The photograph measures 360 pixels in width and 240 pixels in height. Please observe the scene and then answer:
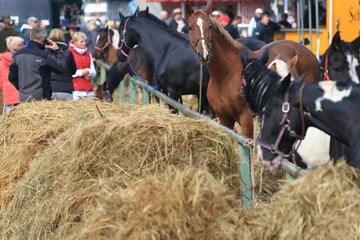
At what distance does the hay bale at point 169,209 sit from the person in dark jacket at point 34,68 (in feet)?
19.6

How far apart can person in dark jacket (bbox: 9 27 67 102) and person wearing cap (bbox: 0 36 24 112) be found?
0.63 meters

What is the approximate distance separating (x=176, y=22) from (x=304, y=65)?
1040 cm

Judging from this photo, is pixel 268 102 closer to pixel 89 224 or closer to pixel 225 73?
pixel 89 224

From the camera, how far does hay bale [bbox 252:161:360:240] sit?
386 centimetres

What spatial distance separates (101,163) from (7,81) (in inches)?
219

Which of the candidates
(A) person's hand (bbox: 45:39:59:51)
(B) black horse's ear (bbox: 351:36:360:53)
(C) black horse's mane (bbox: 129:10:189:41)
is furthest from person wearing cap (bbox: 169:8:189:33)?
(B) black horse's ear (bbox: 351:36:360:53)

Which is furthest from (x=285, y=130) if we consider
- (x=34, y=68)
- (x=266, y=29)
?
(x=266, y=29)

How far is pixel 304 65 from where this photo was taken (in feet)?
31.3

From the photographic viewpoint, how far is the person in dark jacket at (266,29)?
18.2 metres

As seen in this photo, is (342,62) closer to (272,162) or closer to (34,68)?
(272,162)

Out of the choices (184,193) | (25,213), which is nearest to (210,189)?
(184,193)

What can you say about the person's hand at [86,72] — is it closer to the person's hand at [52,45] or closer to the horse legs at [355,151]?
the person's hand at [52,45]

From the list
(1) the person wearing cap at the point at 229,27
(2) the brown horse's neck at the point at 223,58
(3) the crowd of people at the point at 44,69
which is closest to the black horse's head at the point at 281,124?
(2) the brown horse's neck at the point at 223,58

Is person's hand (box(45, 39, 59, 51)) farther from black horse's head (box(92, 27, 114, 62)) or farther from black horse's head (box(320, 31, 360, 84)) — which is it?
black horse's head (box(92, 27, 114, 62))
